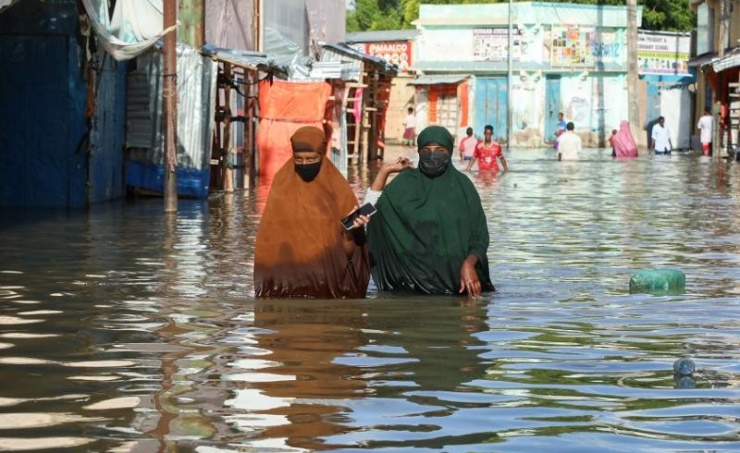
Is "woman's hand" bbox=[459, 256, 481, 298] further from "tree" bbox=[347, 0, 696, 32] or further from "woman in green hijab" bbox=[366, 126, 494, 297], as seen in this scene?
"tree" bbox=[347, 0, 696, 32]

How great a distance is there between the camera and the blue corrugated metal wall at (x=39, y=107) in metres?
18.3

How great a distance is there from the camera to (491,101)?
2313 inches

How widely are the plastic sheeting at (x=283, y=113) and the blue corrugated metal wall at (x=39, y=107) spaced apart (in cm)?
821

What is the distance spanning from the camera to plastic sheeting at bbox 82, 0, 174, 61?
17.1m

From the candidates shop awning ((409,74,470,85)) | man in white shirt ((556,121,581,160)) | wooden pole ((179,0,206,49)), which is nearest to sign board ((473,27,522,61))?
shop awning ((409,74,470,85))

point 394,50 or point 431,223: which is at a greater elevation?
point 394,50

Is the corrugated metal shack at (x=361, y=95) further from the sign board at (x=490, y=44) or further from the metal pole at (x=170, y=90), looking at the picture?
the sign board at (x=490, y=44)

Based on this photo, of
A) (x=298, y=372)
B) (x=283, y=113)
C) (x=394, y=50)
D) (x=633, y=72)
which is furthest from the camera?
(x=394, y=50)

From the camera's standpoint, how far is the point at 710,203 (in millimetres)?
21000

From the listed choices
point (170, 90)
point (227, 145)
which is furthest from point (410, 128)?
point (170, 90)

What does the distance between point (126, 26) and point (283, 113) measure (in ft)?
27.4

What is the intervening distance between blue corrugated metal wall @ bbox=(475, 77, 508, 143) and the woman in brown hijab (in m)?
49.2

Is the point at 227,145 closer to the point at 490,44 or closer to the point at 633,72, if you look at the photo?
the point at 633,72

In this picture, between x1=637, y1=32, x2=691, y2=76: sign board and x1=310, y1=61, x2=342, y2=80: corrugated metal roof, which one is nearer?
x1=310, y1=61, x2=342, y2=80: corrugated metal roof
